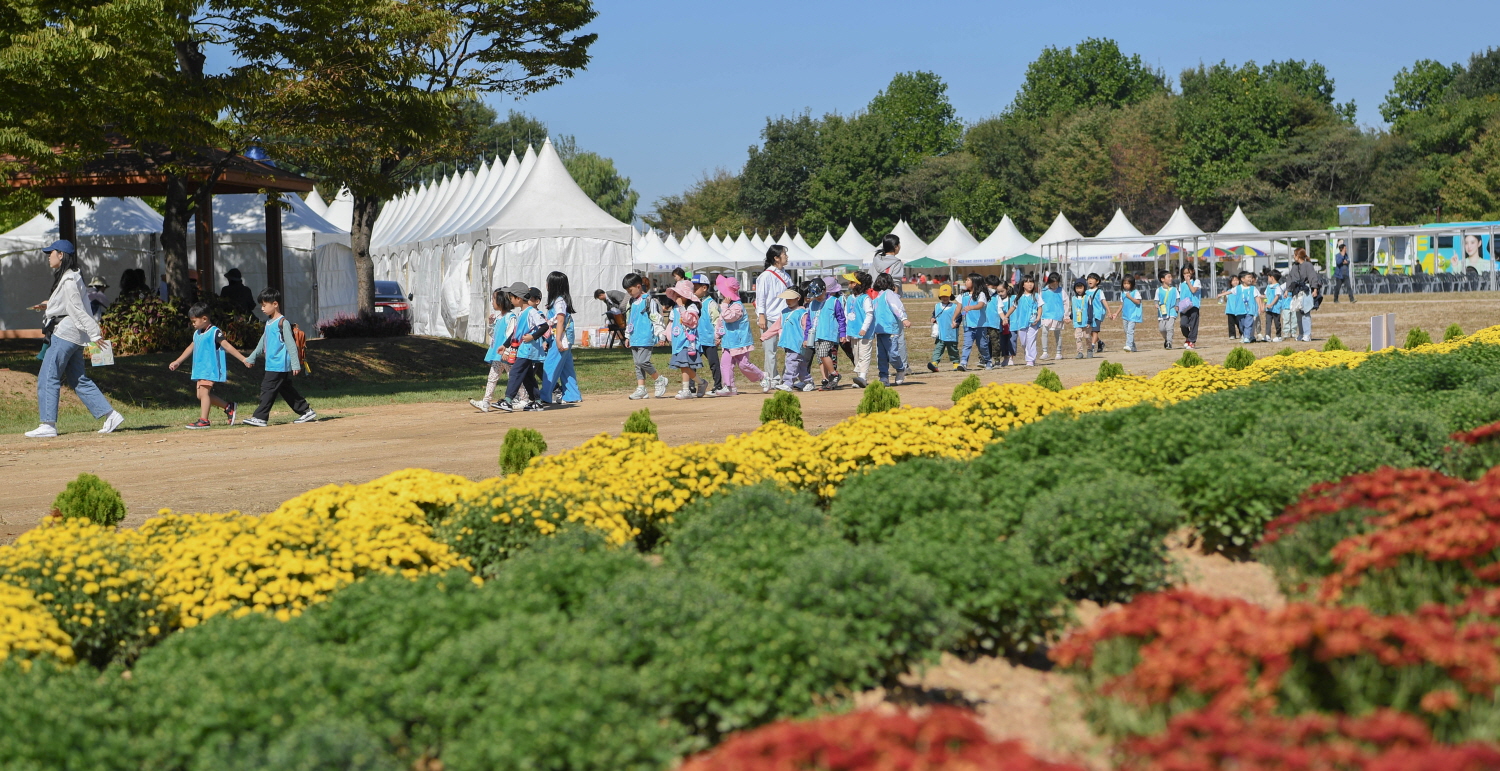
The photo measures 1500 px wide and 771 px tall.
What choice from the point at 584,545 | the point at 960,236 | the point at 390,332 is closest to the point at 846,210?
the point at 960,236

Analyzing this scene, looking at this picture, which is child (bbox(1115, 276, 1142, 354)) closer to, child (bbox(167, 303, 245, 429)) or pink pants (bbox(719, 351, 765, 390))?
pink pants (bbox(719, 351, 765, 390))

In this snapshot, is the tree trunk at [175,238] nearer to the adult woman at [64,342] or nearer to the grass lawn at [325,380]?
the grass lawn at [325,380]

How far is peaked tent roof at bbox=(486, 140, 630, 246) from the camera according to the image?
26.3 m

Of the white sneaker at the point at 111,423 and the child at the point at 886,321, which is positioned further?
the child at the point at 886,321

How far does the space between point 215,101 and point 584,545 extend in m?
14.1

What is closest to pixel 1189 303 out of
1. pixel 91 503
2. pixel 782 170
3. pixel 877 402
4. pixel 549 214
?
pixel 549 214

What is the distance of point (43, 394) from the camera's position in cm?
1241

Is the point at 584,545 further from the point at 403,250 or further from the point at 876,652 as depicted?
the point at 403,250

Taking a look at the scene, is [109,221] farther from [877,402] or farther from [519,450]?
[519,450]

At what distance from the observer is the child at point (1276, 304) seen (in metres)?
23.3

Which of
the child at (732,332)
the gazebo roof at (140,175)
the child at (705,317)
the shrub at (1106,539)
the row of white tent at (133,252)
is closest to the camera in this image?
the shrub at (1106,539)

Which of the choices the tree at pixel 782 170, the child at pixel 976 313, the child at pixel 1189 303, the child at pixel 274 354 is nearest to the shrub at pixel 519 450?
the child at pixel 274 354

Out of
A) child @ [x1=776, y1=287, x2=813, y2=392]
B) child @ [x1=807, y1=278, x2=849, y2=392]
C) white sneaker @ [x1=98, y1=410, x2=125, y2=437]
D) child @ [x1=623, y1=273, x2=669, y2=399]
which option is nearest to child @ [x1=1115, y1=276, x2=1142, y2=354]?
child @ [x1=807, y1=278, x2=849, y2=392]

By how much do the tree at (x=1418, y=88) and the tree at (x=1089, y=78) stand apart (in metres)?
17.4
